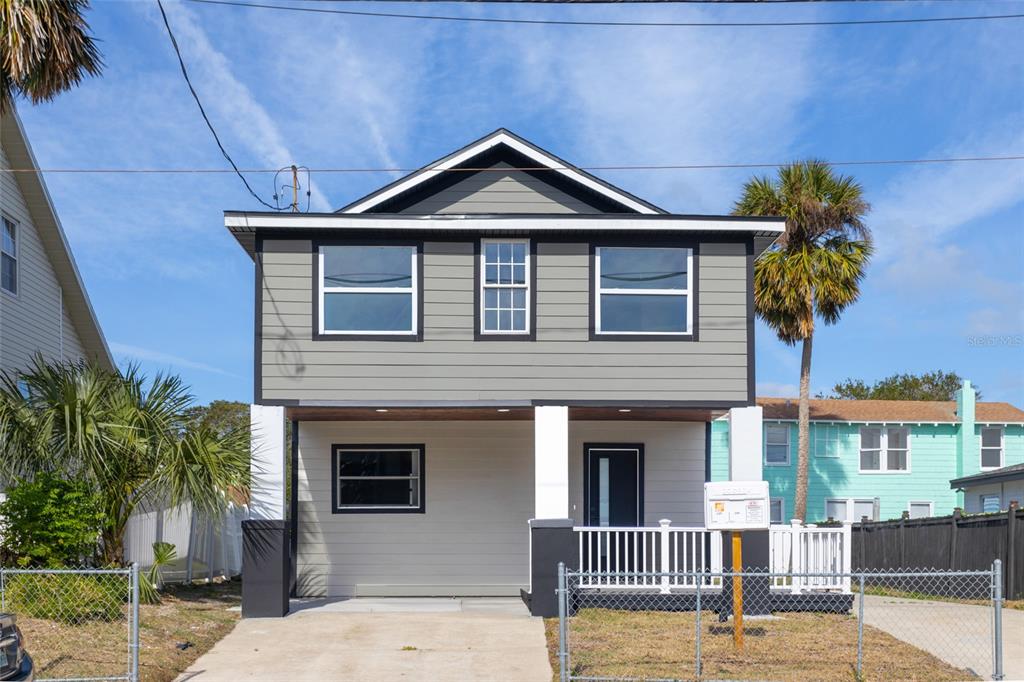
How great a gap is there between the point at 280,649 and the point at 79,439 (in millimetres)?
3999

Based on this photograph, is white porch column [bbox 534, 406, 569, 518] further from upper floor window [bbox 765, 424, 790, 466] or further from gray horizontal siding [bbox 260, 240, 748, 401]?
upper floor window [bbox 765, 424, 790, 466]

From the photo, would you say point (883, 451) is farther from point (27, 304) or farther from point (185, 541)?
point (27, 304)

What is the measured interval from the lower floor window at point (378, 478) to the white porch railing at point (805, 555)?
5828 mm

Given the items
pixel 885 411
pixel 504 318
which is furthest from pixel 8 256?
pixel 885 411

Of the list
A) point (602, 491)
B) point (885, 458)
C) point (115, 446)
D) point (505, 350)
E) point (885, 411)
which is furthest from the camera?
point (885, 411)

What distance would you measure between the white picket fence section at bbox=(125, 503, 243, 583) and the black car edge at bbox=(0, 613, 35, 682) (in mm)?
7775

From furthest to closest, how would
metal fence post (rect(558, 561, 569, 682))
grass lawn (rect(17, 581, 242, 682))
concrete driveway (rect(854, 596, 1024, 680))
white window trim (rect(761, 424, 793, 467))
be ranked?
white window trim (rect(761, 424, 793, 467))
concrete driveway (rect(854, 596, 1024, 680))
grass lawn (rect(17, 581, 242, 682))
metal fence post (rect(558, 561, 569, 682))

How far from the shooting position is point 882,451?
34.3 m

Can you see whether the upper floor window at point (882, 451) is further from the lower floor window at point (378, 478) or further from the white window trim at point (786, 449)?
the lower floor window at point (378, 478)

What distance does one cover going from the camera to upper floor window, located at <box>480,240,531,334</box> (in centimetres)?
1541

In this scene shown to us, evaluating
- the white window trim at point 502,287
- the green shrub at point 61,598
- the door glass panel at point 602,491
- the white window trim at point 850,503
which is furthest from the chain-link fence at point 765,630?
the white window trim at point 850,503

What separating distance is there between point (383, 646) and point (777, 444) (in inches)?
963

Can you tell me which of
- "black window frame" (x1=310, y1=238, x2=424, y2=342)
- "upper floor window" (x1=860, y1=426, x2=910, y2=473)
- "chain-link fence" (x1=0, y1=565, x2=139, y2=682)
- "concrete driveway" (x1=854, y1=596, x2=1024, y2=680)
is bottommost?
"concrete driveway" (x1=854, y1=596, x2=1024, y2=680)

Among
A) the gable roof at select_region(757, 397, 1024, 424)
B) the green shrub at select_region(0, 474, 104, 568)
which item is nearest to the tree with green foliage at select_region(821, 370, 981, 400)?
the gable roof at select_region(757, 397, 1024, 424)
